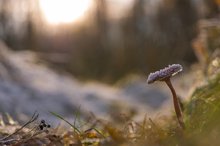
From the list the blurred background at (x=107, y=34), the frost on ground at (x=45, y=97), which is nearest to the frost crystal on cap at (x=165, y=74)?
the frost on ground at (x=45, y=97)

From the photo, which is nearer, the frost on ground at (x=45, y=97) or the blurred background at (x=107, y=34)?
the frost on ground at (x=45, y=97)

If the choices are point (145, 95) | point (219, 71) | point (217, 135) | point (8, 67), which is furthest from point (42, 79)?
point (217, 135)

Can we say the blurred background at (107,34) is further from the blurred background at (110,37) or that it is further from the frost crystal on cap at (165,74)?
the frost crystal on cap at (165,74)

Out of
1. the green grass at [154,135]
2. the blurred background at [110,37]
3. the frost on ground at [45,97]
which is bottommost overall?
the green grass at [154,135]

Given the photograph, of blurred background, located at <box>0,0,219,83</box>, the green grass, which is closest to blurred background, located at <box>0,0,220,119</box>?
blurred background, located at <box>0,0,219,83</box>

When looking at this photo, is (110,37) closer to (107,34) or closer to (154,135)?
(107,34)

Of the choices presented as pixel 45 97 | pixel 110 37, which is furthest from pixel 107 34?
pixel 45 97

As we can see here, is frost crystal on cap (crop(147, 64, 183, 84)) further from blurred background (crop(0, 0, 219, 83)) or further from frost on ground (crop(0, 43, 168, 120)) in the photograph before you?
blurred background (crop(0, 0, 219, 83))

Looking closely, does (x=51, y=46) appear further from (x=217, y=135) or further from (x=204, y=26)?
(x=217, y=135)
